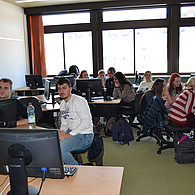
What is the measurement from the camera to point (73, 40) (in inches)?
340

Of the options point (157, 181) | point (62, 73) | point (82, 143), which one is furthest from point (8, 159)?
point (62, 73)

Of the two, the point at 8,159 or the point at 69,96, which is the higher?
the point at 69,96

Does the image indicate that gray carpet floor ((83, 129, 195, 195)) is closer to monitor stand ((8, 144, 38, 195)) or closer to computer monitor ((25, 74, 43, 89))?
monitor stand ((8, 144, 38, 195))

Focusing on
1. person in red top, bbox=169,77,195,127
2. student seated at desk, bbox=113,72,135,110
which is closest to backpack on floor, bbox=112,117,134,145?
student seated at desk, bbox=113,72,135,110

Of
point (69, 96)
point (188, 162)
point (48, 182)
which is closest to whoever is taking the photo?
point (48, 182)

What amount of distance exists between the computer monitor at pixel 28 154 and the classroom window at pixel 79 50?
716 cm

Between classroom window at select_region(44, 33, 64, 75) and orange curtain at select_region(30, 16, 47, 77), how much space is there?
9.9 inches

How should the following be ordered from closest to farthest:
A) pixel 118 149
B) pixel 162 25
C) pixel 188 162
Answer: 1. pixel 188 162
2. pixel 118 149
3. pixel 162 25

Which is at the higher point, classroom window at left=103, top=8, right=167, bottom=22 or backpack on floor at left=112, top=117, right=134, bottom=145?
classroom window at left=103, top=8, right=167, bottom=22

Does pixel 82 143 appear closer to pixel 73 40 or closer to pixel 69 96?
pixel 69 96

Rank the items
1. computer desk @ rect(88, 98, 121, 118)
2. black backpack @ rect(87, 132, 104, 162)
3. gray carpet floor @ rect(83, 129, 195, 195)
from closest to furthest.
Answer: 1. gray carpet floor @ rect(83, 129, 195, 195)
2. black backpack @ rect(87, 132, 104, 162)
3. computer desk @ rect(88, 98, 121, 118)

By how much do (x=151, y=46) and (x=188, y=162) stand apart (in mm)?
5127

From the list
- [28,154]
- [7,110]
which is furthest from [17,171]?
[7,110]

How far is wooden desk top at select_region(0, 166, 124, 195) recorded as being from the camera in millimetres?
1669
